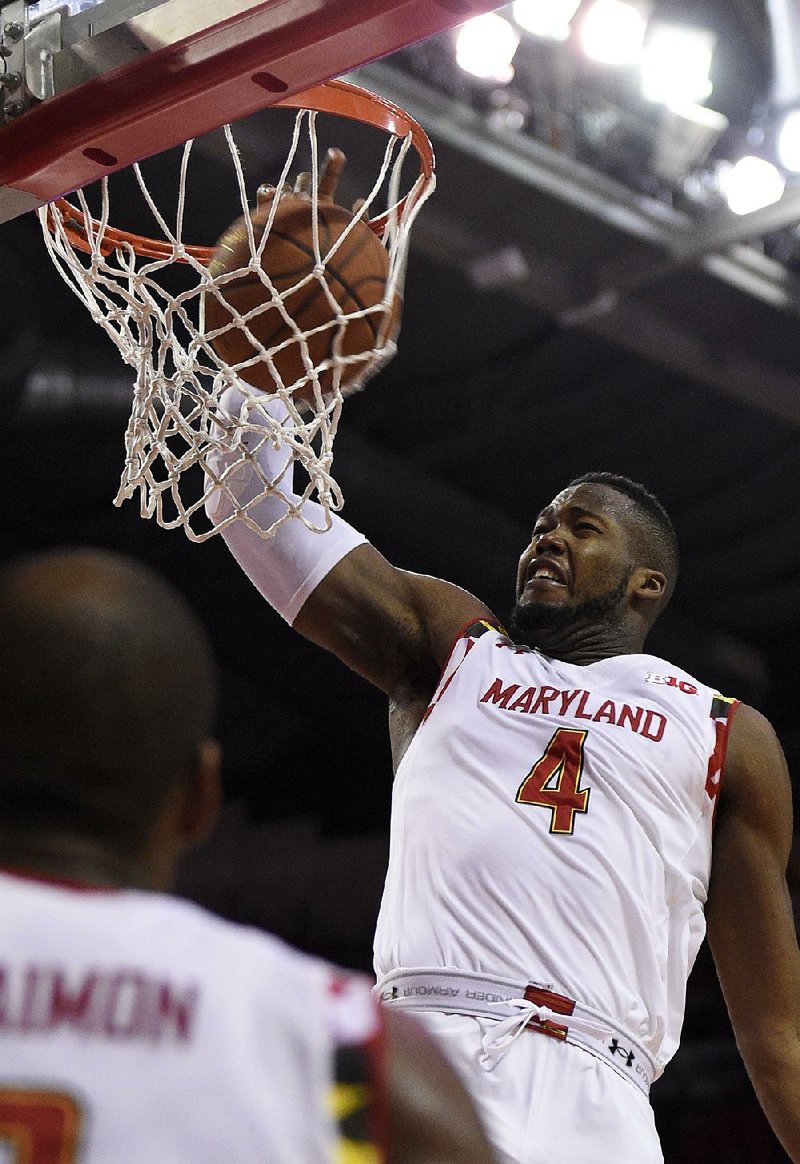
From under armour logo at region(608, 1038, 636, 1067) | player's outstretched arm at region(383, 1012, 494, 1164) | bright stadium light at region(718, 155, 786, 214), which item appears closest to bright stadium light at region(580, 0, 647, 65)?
bright stadium light at region(718, 155, 786, 214)

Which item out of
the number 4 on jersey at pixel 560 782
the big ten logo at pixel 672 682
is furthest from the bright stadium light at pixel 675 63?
the number 4 on jersey at pixel 560 782

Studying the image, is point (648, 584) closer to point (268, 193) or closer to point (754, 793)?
point (754, 793)

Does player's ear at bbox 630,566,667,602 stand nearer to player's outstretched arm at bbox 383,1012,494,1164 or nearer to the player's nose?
the player's nose

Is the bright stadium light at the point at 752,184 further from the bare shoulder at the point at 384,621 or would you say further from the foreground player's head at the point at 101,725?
the foreground player's head at the point at 101,725

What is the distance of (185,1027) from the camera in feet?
4.07

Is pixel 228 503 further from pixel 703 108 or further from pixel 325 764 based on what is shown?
pixel 325 764

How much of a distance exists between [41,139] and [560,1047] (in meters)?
1.75

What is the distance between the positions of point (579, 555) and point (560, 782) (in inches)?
25.1

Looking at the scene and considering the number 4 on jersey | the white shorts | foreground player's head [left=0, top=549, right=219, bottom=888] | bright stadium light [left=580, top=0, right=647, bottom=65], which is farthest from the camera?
bright stadium light [left=580, top=0, right=647, bottom=65]

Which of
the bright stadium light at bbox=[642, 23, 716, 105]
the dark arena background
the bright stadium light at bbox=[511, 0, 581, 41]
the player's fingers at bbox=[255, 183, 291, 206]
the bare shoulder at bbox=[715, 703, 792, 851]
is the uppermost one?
the player's fingers at bbox=[255, 183, 291, 206]

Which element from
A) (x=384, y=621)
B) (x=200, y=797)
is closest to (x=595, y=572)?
(x=384, y=621)

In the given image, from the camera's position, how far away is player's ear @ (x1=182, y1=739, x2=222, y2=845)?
1.38 m

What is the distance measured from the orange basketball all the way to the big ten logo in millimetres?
807

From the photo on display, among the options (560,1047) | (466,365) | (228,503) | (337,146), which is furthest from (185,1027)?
(466,365)
